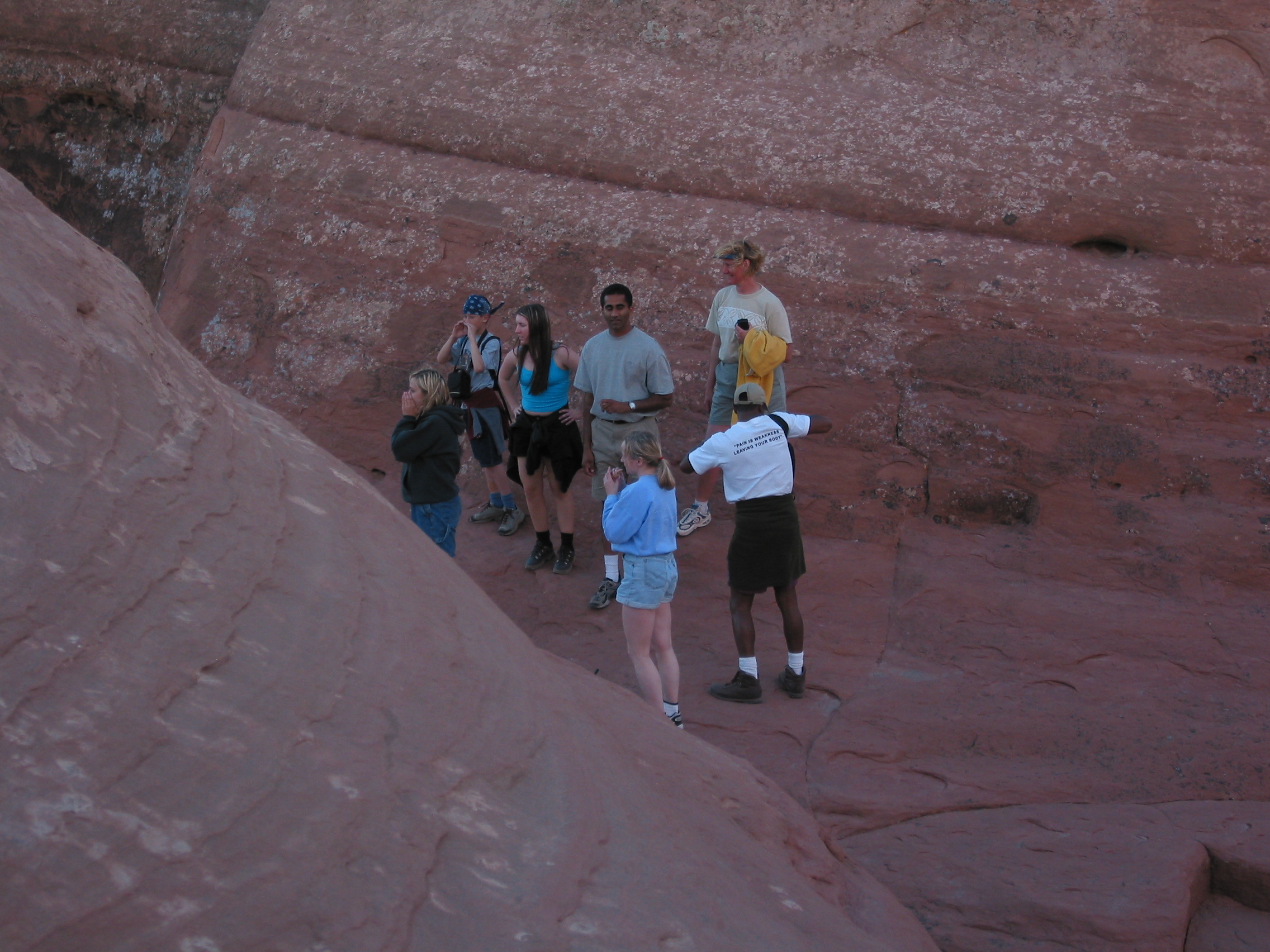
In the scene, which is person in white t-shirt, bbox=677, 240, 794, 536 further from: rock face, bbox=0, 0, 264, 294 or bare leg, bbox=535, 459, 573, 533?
rock face, bbox=0, 0, 264, 294

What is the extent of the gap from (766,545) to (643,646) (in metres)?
0.74

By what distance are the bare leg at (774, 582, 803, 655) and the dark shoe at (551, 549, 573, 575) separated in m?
1.50

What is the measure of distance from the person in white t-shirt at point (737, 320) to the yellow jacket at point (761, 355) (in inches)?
3.3

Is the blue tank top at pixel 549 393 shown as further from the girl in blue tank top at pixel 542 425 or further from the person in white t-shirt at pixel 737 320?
the person in white t-shirt at pixel 737 320

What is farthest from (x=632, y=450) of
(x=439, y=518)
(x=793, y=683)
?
(x=793, y=683)

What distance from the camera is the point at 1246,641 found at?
520cm

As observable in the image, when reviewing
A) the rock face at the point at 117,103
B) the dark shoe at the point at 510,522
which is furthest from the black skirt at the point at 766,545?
the rock face at the point at 117,103

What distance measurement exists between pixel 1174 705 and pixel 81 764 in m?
4.73

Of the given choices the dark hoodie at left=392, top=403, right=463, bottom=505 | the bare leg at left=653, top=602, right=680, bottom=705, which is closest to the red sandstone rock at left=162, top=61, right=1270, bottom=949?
the bare leg at left=653, top=602, right=680, bottom=705

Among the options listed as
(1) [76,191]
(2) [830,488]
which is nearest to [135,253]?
(1) [76,191]

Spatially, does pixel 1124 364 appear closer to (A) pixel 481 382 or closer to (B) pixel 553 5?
(A) pixel 481 382

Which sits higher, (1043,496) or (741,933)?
(1043,496)

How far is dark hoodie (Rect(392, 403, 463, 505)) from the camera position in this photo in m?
4.73

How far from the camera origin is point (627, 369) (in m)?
5.55
